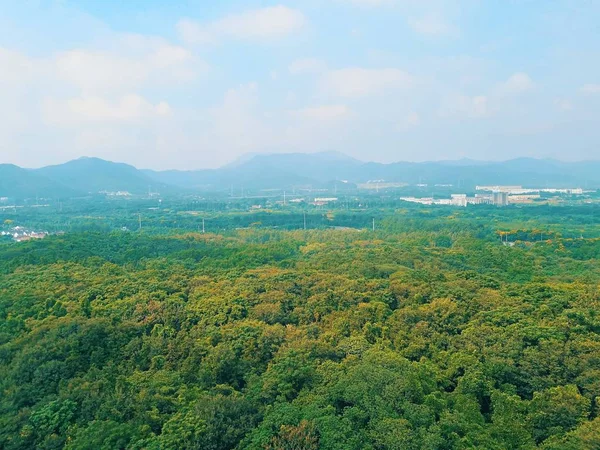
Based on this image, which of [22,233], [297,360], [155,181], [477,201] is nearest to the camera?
[297,360]

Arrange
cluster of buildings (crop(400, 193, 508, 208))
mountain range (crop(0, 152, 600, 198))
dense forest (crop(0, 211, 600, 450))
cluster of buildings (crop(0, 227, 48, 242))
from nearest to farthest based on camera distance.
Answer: dense forest (crop(0, 211, 600, 450))
cluster of buildings (crop(0, 227, 48, 242))
cluster of buildings (crop(400, 193, 508, 208))
mountain range (crop(0, 152, 600, 198))

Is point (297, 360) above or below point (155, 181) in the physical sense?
below

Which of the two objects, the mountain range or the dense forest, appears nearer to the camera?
the dense forest

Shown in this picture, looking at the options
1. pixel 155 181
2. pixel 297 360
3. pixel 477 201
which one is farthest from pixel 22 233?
pixel 155 181

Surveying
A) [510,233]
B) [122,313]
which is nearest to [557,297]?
[122,313]

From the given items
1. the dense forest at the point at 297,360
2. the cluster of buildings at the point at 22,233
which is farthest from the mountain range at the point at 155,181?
the dense forest at the point at 297,360

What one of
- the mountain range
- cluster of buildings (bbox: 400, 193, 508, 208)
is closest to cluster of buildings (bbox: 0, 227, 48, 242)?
cluster of buildings (bbox: 400, 193, 508, 208)

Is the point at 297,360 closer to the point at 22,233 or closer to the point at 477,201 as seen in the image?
the point at 22,233

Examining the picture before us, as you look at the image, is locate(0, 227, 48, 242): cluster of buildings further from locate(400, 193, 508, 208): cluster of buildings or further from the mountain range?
the mountain range

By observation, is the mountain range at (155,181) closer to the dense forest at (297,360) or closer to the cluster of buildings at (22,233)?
the cluster of buildings at (22,233)

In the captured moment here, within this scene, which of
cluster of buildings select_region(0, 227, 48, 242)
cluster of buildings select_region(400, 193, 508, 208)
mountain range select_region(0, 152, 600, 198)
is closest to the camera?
cluster of buildings select_region(0, 227, 48, 242)
